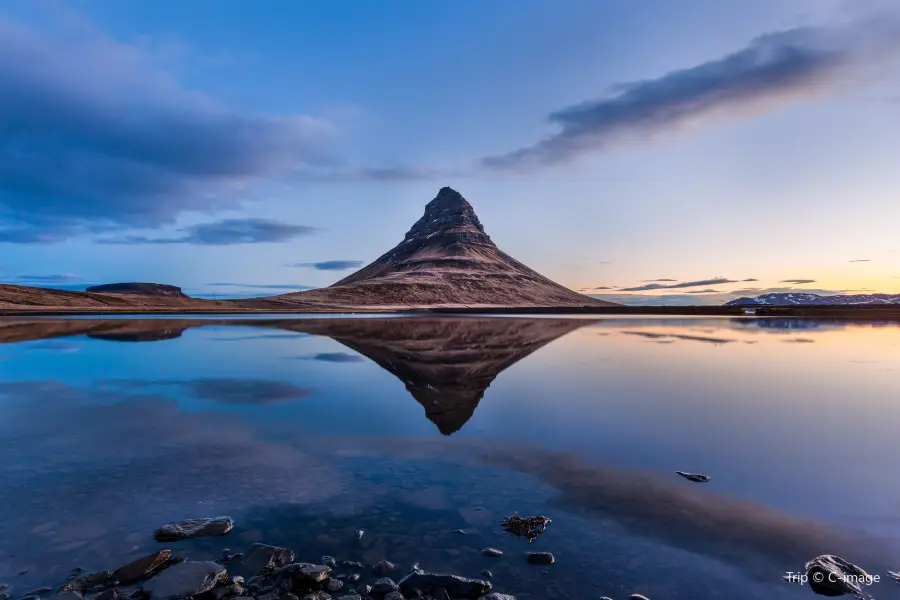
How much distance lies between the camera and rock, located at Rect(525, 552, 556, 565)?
7438 millimetres

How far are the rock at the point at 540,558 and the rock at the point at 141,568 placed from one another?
5570mm

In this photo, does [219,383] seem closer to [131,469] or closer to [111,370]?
[111,370]

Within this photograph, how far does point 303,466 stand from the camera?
1155 centimetres

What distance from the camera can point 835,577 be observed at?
7.06 metres

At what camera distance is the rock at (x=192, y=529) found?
26.4ft

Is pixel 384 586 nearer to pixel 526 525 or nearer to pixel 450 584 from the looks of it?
pixel 450 584

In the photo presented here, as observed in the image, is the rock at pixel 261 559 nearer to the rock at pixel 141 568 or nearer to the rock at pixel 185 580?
the rock at pixel 185 580

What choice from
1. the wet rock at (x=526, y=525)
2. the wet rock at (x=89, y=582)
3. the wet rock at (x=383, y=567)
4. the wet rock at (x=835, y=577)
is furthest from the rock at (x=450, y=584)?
the wet rock at (x=835, y=577)

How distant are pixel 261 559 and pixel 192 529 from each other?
70.6 inches

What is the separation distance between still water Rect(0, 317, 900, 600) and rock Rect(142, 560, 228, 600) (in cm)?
58

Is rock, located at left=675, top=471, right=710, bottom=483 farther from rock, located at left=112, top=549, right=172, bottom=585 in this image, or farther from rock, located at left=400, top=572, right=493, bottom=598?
rock, located at left=112, top=549, right=172, bottom=585

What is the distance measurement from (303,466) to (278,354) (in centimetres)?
2485

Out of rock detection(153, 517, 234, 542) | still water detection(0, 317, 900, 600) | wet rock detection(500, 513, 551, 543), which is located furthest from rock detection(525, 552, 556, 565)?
rock detection(153, 517, 234, 542)

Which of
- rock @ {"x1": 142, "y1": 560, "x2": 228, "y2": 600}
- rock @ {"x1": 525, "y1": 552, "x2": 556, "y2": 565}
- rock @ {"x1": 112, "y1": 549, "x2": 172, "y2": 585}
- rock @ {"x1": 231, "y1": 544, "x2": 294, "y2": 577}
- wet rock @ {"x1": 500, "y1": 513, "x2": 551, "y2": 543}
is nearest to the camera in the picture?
rock @ {"x1": 142, "y1": 560, "x2": 228, "y2": 600}
